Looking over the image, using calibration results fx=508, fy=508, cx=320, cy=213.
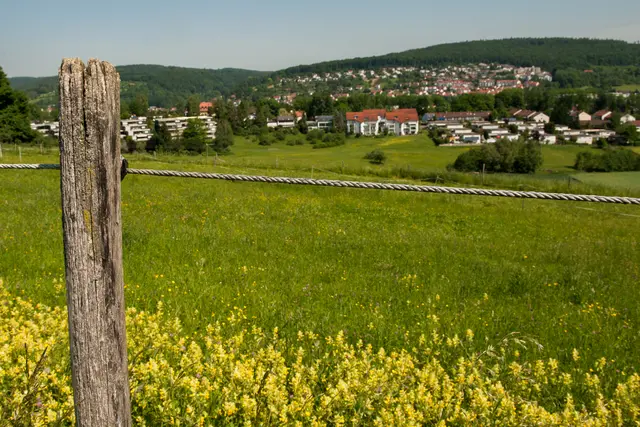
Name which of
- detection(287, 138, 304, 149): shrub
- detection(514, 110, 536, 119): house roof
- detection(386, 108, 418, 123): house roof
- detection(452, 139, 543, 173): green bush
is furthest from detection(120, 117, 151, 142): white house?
detection(514, 110, 536, 119): house roof

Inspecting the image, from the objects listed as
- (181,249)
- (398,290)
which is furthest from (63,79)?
(181,249)

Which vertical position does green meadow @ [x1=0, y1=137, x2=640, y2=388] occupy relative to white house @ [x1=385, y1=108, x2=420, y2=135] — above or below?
below

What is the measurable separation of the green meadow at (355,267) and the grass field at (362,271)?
3cm

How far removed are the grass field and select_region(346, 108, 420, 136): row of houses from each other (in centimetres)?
11772

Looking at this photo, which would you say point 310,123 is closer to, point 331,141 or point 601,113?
point 331,141

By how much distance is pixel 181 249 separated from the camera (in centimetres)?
912

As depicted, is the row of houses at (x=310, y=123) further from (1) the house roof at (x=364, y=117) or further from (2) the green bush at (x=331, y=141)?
(2) the green bush at (x=331, y=141)

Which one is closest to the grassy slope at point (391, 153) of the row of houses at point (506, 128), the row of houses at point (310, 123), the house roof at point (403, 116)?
the row of houses at point (506, 128)

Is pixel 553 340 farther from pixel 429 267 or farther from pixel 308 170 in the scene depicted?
pixel 308 170

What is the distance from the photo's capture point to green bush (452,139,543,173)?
6694cm

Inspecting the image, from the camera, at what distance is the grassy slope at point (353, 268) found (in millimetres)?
5984

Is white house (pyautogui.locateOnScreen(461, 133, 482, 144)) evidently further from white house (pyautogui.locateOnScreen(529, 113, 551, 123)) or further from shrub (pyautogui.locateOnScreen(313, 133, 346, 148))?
white house (pyautogui.locateOnScreen(529, 113, 551, 123))

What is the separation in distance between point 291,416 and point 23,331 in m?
2.41

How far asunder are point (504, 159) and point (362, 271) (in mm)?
64347
